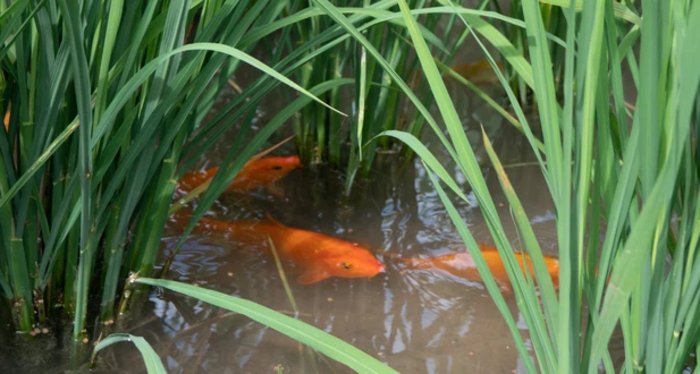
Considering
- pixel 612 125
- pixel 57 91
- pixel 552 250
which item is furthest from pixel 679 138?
pixel 552 250

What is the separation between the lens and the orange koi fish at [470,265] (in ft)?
4.80

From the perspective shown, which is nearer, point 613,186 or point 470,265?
point 613,186

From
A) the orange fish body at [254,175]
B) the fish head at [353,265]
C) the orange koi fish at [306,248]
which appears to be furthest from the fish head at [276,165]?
the fish head at [353,265]

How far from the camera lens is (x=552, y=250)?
5.17 ft

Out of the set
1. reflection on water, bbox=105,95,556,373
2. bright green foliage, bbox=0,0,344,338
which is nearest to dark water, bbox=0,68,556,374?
reflection on water, bbox=105,95,556,373

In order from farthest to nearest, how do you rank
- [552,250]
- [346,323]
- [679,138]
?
[552,250]
[346,323]
[679,138]

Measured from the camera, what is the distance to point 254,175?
1.77 meters

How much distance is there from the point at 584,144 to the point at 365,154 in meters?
1.03

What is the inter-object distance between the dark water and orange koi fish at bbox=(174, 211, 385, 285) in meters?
0.02

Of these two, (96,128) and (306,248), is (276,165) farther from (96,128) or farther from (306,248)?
(96,128)

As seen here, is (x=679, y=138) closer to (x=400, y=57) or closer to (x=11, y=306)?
(x=11, y=306)

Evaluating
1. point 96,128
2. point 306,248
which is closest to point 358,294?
point 306,248

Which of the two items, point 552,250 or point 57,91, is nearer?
point 57,91

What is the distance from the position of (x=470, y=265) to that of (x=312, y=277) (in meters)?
0.30
